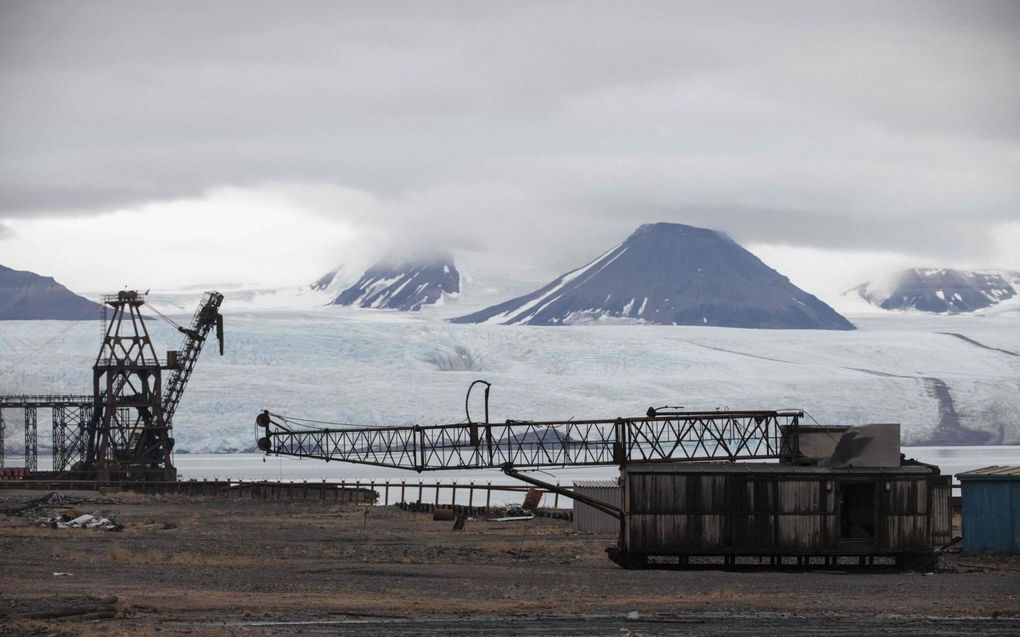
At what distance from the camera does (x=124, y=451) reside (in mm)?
96625

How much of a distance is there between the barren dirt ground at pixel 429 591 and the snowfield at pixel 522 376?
73930 millimetres

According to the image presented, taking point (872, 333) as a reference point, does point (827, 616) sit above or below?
below

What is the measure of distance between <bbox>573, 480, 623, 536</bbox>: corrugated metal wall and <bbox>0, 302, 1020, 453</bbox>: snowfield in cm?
6435

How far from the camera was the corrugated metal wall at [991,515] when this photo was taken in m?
41.0

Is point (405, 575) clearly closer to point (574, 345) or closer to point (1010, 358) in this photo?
point (574, 345)

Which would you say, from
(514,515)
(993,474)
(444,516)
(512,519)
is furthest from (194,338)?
(993,474)

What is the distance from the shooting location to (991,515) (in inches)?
1650

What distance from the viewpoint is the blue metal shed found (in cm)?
4088

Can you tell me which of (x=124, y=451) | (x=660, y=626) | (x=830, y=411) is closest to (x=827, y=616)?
(x=660, y=626)

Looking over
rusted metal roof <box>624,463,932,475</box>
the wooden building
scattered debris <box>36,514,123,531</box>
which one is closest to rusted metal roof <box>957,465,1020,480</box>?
rusted metal roof <box>624,463,932,475</box>

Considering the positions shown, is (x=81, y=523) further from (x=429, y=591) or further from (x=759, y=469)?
(x=759, y=469)

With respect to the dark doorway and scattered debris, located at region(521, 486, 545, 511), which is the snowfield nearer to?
scattered debris, located at region(521, 486, 545, 511)

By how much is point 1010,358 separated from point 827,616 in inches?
6218

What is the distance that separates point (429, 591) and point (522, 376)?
Result: 358 ft
